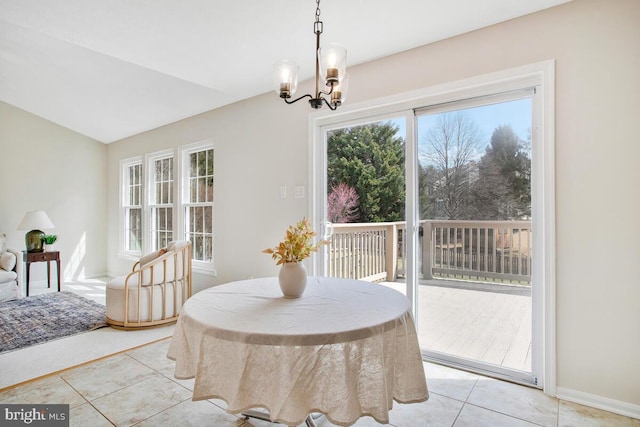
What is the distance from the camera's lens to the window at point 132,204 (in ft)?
18.6

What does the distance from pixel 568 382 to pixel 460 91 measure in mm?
2007

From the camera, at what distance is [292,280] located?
1.63 meters

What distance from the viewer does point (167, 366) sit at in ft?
8.45

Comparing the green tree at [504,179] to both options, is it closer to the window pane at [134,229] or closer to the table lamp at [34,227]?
the window pane at [134,229]

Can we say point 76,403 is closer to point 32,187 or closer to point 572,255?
point 572,255

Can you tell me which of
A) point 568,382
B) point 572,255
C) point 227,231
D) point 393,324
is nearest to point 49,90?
point 227,231

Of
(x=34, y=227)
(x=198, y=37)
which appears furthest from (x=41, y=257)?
(x=198, y=37)

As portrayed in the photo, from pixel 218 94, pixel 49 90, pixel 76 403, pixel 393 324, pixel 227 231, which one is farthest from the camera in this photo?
pixel 49 90

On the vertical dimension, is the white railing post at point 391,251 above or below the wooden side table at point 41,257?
above

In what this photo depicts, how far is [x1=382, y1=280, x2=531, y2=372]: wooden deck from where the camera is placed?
2402 mm

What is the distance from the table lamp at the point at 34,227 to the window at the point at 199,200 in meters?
1.97

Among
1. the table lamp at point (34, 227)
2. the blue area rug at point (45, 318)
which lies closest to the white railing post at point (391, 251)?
the blue area rug at point (45, 318)

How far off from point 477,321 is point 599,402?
2.58ft

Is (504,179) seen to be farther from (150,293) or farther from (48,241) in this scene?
(48,241)
